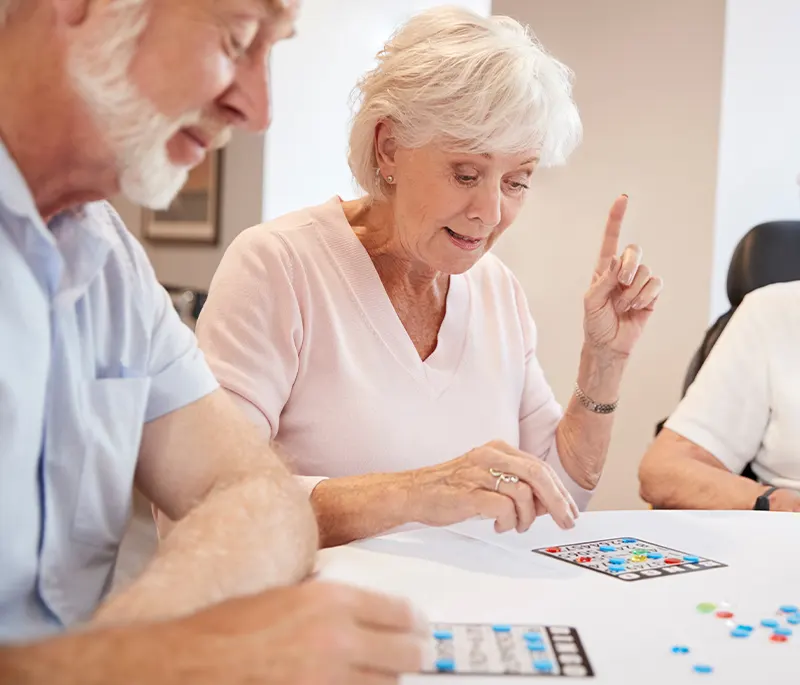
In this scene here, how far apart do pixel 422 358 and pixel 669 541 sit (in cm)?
59

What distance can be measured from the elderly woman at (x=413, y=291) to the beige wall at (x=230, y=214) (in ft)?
5.61

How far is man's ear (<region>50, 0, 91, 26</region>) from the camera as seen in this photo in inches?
34.2

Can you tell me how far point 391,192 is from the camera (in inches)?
68.7

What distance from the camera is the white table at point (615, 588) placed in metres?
0.87

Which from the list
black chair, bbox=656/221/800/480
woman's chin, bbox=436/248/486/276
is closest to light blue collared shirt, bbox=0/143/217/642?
woman's chin, bbox=436/248/486/276

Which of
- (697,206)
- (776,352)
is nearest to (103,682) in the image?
(776,352)

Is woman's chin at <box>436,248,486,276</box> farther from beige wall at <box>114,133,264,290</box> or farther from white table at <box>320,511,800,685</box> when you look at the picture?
beige wall at <box>114,133,264,290</box>

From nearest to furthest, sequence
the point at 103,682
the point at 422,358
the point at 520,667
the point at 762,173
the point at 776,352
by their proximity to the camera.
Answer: the point at 103,682 → the point at 520,667 → the point at 422,358 → the point at 776,352 → the point at 762,173

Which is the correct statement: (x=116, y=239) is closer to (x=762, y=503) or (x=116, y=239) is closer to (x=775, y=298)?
(x=762, y=503)

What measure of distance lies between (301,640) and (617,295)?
124cm

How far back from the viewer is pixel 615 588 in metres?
1.07

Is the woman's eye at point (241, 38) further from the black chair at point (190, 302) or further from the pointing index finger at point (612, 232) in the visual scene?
the black chair at point (190, 302)

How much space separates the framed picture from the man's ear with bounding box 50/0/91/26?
2.73 metres

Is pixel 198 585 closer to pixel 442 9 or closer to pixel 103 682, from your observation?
pixel 103 682
